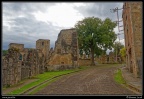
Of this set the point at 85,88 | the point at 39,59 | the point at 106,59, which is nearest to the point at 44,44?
the point at 106,59

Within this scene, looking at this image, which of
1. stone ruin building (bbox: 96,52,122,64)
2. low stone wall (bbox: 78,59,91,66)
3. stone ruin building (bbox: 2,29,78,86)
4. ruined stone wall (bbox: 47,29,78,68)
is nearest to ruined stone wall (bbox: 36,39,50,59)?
stone ruin building (bbox: 2,29,78,86)

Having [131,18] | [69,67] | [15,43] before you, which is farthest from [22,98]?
[15,43]

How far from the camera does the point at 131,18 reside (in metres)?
16.9

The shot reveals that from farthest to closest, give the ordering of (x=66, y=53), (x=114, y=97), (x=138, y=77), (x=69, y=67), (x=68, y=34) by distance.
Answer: (x=68, y=34), (x=66, y=53), (x=69, y=67), (x=138, y=77), (x=114, y=97)

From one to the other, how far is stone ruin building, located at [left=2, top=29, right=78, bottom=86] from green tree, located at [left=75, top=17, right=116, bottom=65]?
15.0ft

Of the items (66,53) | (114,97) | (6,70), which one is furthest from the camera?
(66,53)

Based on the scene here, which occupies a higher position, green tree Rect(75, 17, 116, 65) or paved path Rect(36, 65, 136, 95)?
green tree Rect(75, 17, 116, 65)

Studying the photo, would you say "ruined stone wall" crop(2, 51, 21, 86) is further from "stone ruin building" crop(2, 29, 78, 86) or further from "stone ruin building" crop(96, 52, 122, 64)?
"stone ruin building" crop(96, 52, 122, 64)

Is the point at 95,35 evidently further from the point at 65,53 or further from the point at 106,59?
the point at 106,59

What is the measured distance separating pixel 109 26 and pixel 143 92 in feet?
113

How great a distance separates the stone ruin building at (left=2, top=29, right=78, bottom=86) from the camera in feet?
46.7

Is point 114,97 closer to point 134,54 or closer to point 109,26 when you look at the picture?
point 134,54

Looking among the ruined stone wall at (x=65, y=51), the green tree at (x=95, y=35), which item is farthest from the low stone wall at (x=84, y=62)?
the ruined stone wall at (x=65, y=51)

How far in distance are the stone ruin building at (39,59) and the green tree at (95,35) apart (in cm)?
456
